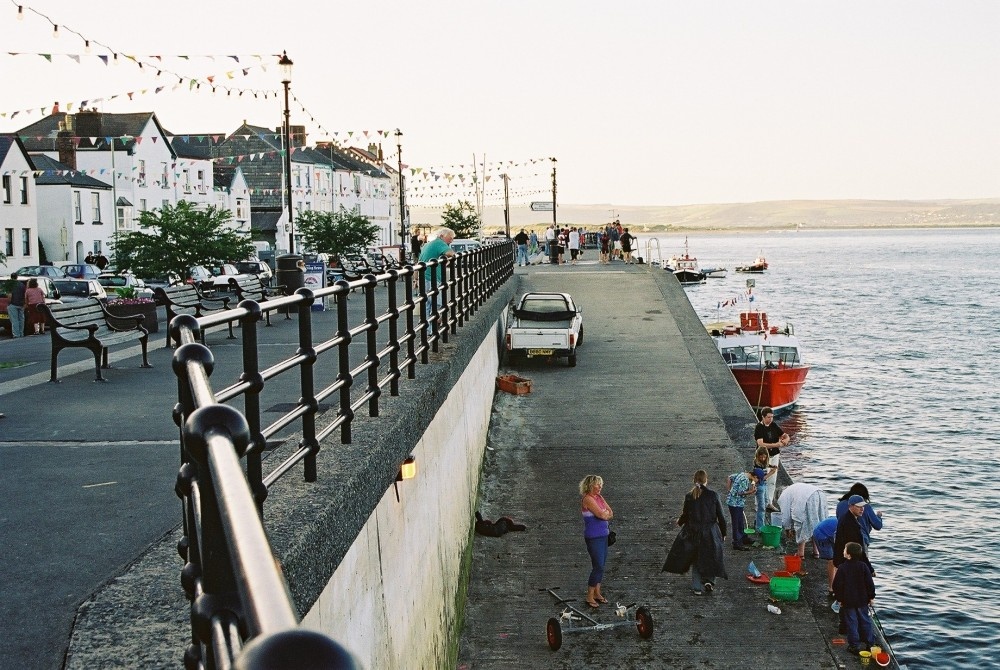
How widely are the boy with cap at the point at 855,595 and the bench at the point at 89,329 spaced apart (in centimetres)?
876

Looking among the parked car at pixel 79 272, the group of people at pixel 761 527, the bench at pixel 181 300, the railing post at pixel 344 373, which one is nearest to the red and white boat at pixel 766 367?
the group of people at pixel 761 527

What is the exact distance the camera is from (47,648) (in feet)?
13.0

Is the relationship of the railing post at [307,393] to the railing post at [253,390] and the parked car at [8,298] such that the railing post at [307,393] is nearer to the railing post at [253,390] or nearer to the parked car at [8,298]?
the railing post at [253,390]

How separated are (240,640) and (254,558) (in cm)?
74

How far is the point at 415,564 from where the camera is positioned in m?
8.52

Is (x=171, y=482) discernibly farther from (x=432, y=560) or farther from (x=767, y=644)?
(x=767, y=644)

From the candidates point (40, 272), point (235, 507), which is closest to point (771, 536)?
point (235, 507)

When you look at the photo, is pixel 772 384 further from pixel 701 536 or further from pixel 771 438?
pixel 701 536

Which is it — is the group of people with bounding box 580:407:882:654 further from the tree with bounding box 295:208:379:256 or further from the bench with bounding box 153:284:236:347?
the tree with bounding box 295:208:379:256

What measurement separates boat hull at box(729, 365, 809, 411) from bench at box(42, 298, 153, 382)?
2602 centimetres

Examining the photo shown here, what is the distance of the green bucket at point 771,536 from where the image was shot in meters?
15.8

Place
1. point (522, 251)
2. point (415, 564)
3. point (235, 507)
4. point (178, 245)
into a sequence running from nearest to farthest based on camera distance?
point (235, 507) → point (415, 564) → point (178, 245) → point (522, 251)

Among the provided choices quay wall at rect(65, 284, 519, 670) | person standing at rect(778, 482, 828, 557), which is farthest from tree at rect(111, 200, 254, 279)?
quay wall at rect(65, 284, 519, 670)

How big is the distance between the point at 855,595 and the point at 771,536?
2.91 meters
